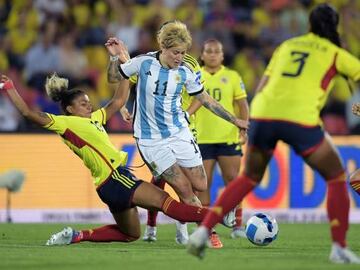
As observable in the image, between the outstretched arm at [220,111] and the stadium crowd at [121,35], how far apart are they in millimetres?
6886

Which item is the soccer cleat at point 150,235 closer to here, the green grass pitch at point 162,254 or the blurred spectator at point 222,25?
the green grass pitch at point 162,254

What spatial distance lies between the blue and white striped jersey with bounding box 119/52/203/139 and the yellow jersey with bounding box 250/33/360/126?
214cm

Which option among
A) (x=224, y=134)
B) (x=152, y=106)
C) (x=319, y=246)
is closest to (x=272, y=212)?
(x=224, y=134)

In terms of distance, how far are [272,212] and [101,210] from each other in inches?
100

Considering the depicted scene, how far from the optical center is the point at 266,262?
8.43 m

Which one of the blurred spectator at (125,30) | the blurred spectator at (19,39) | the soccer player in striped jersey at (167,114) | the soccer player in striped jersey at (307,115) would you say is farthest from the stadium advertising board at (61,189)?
the soccer player in striped jersey at (307,115)

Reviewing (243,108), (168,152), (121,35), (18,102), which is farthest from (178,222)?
(121,35)

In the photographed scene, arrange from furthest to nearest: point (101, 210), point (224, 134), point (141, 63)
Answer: point (101, 210), point (224, 134), point (141, 63)

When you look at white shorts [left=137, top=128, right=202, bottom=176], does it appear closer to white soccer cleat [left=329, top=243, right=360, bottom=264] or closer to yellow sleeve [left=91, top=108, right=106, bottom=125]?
yellow sleeve [left=91, top=108, right=106, bottom=125]

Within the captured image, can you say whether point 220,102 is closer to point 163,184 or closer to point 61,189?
point 163,184

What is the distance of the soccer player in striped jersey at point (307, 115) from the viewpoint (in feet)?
26.3

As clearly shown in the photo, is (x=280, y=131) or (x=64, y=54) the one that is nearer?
(x=280, y=131)

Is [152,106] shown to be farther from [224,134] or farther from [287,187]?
[287,187]

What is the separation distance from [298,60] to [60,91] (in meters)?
3.03
